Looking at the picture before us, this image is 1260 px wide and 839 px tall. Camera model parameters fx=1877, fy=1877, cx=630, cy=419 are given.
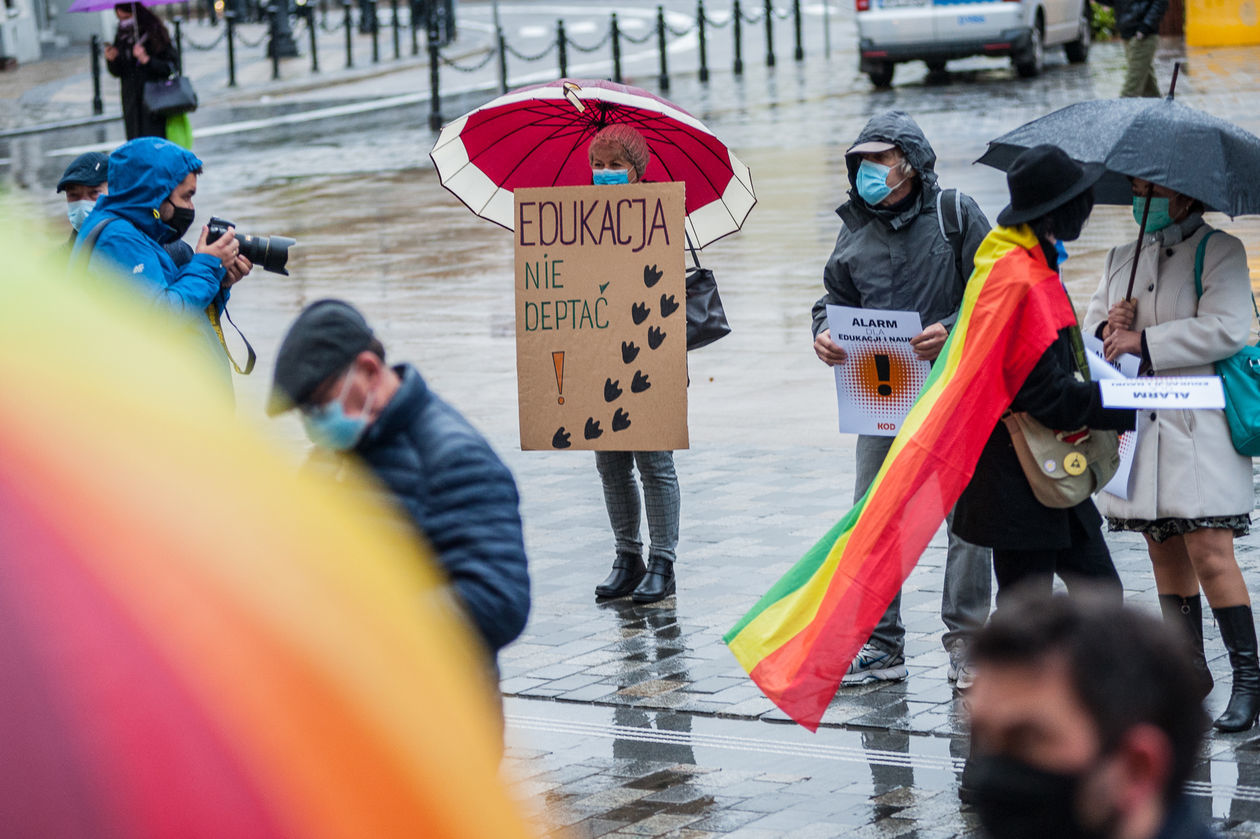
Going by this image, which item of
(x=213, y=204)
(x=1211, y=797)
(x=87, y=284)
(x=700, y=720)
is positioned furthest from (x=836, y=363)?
(x=213, y=204)

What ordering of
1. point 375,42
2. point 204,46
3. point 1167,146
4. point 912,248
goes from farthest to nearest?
point 204,46 → point 375,42 → point 912,248 → point 1167,146

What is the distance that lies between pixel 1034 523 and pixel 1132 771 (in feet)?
9.44

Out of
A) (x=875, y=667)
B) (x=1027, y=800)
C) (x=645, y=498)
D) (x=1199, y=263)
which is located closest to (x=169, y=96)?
(x=645, y=498)

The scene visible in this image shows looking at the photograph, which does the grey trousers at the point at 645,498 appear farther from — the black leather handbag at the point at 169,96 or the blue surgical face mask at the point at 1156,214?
the black leather handbag at the point at 169,96

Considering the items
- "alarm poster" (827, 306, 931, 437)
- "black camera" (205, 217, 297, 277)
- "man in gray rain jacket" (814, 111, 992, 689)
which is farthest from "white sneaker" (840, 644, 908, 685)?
"black camera" (205, 217, 297, 277)

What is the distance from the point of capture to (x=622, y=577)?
7.01 meters

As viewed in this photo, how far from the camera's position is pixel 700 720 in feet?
18.5

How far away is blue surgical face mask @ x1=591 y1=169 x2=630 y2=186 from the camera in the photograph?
664cm

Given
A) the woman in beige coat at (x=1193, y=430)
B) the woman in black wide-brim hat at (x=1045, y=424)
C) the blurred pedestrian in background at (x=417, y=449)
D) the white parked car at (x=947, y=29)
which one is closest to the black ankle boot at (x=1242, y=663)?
Result: the woman in beige coat at (x=1193, y=430)

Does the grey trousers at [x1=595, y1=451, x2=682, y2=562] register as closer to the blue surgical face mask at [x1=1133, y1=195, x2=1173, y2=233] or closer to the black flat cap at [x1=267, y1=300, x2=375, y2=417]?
the blue surgical face mask at [x1=1133, y1=195, x2=1173, y2=233]

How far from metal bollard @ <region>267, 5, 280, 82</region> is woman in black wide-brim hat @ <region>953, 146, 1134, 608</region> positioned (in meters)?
27.4

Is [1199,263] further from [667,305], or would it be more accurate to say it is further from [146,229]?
[146,229]

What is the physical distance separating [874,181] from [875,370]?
59cm

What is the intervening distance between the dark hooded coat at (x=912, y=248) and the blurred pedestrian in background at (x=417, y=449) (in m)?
2.72
